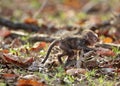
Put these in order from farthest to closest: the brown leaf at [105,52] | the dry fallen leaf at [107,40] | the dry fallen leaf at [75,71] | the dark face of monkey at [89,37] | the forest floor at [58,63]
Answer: the dry fallen leaf at [107,40] < the brown leaf at [105,52] < the dark face of monkey at [89,37] < the dry fallen leaf at [75,71] < the forest floor at [58,63]

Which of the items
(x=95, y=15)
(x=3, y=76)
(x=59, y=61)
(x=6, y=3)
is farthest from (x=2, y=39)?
(x=95, y=15)

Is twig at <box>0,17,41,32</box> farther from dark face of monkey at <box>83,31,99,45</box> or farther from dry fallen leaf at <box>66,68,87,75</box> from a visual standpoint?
dry fallen leaf at <box>66,68,87,75</box>

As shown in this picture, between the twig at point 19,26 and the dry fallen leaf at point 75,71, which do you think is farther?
the twig at point 19,26

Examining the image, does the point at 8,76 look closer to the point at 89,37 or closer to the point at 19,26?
the point at 89,37

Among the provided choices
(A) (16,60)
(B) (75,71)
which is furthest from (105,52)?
(A) (16,60)

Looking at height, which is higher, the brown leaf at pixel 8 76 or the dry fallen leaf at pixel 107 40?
the dry fallen leaf at pixel 107 40

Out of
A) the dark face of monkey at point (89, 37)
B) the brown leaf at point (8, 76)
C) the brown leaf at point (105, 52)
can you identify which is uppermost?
the dark face of monkey at point (89, 37)

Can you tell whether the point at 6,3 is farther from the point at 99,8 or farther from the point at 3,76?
the point at 3,76

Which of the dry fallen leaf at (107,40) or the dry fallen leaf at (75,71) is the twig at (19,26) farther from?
the dry fallen leaf at (75,71)

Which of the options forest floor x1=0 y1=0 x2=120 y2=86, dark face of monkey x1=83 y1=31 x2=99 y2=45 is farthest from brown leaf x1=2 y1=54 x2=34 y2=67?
dark face of monkey x1=83 y1=31 x2=99 y2=45

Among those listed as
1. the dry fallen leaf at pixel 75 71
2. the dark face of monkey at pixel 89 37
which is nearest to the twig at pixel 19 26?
the dark face of monkey at pixel 89 37

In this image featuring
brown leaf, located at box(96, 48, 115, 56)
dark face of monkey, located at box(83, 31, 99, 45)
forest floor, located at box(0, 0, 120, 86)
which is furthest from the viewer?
brown leaf, located at box(96, 48, 115, 56)
